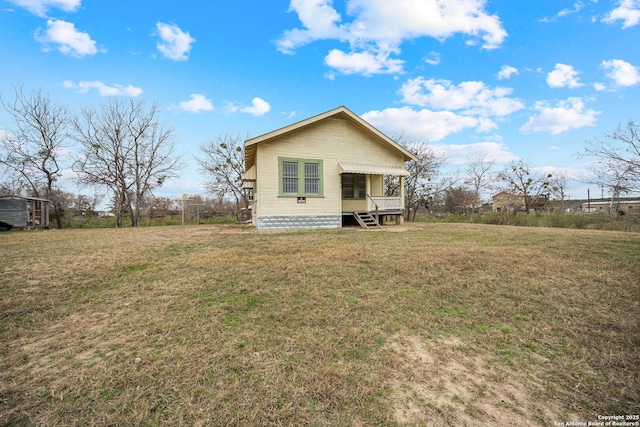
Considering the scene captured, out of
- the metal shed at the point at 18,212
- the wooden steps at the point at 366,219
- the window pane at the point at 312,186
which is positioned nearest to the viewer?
the window pane at the point at 312,186

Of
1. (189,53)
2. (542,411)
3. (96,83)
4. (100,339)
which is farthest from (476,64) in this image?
(96,83)

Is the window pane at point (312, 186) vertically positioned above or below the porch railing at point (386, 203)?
above

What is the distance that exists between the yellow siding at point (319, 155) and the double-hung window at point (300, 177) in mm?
225

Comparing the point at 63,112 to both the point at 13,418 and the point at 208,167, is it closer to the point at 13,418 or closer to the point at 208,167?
the point at 208,167

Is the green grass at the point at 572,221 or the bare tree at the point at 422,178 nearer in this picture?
the green grass at the point at 572,221

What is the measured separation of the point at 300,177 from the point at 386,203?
4580mm

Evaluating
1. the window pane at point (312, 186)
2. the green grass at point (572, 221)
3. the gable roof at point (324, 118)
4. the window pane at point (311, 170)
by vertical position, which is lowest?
the green grass at point (572, 221)

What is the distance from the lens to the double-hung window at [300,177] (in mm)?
12106

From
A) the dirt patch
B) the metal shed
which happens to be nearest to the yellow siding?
the dirt patch

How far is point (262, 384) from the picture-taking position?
84.9 inches

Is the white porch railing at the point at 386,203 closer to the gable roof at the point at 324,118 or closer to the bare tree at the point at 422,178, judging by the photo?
the gable roof at the point at 324,118

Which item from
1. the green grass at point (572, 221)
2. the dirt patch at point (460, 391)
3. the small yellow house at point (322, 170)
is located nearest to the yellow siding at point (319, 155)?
the small yellow house at point (322, 170)

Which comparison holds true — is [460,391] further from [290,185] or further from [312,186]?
[312,186]

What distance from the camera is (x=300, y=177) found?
40.4 feet
